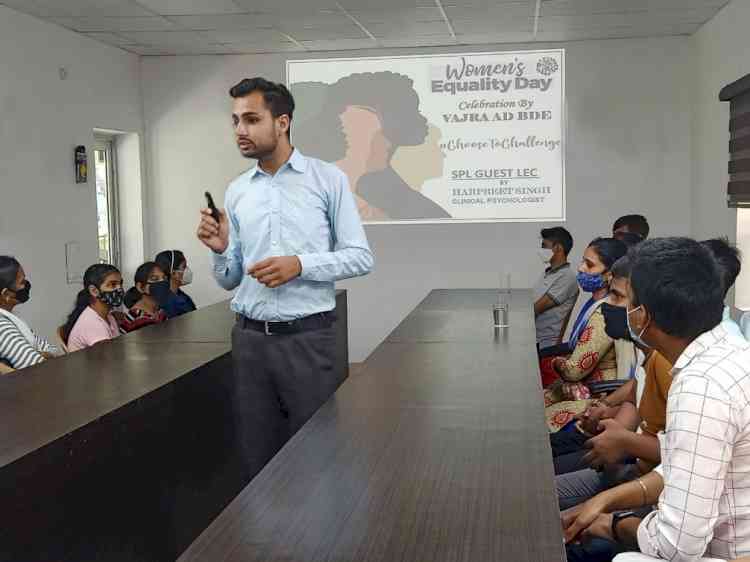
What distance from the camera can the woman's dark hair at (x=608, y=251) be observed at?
147 inches

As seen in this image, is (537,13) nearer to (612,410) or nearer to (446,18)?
(446,18)

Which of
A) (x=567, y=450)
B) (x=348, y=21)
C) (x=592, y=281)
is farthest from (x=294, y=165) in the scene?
(x=348, y=21)

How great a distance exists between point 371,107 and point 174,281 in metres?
2.03

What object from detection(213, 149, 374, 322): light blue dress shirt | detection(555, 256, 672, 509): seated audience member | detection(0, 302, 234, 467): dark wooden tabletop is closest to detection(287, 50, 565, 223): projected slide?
detection(0, 302, 234, 467): dark wooden tabletop

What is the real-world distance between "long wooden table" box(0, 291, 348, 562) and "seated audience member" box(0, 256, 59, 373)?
1.32ft

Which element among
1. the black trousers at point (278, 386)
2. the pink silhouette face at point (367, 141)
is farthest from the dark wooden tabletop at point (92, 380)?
the pink silhouette face at point (367, 141)

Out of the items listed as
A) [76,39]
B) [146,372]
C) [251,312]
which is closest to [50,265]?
[76,39]

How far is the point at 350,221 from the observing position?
2.72 metres

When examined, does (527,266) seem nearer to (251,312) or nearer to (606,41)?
(606,41)

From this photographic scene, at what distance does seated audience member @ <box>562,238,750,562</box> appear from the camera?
4.82 ft

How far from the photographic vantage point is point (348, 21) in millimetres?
6055

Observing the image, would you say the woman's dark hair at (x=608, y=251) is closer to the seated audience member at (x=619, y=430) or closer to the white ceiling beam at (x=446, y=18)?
the seated audience member at (x=619, y=430)

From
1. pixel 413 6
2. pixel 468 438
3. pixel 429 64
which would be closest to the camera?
pixel 468 438

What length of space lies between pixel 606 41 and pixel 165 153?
142 inches
